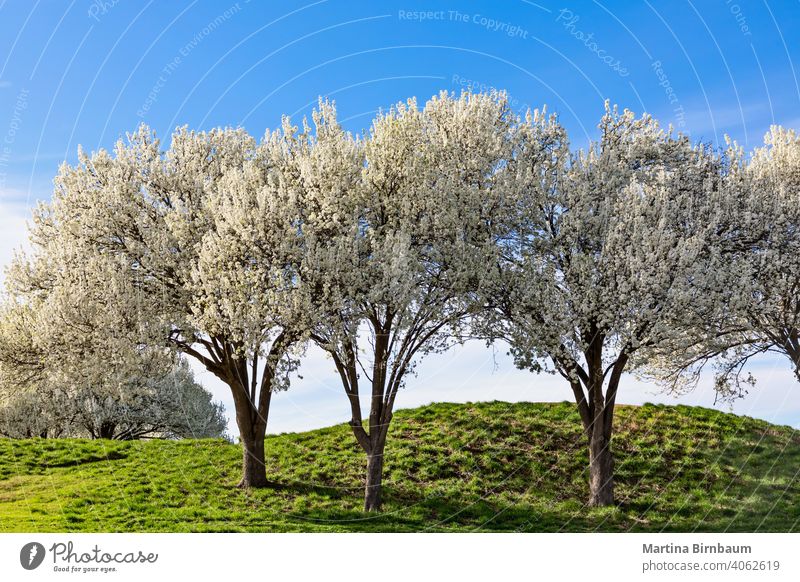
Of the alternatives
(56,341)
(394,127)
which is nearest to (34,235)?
(56,341)

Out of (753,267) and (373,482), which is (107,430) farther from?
(753,267)

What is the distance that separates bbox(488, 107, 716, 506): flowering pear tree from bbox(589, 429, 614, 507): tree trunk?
0.05 metres

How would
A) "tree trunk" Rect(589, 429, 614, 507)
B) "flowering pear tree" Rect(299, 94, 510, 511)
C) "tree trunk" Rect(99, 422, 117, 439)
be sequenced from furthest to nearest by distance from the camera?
1. "tree trunk" Rect(99, 422, 117, 439)
2. "tree trunk" Rect(589, 429, 614, 507)
3. "flowering pear tree" Rect(299, 94, 510, 511)

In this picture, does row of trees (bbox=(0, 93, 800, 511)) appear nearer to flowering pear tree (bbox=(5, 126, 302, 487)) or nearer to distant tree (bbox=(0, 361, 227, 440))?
flowering pear tree (bbox=(5, 126, 302, 487))

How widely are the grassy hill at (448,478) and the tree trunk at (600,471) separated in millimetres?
822

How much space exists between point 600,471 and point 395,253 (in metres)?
15.3

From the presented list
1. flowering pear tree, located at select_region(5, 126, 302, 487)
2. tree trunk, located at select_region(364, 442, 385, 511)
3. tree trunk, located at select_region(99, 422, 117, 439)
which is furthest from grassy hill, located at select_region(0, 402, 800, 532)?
tree trunk, located at select_region(99, 422, 117, 439)

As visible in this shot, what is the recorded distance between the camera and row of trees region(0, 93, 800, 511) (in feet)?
98.9

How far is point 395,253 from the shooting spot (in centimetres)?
2997

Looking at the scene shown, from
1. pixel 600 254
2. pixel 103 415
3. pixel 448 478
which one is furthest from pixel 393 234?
pixel 103 415

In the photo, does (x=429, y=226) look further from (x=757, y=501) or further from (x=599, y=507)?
(x=757, y=501)

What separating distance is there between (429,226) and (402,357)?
6075 millimetres

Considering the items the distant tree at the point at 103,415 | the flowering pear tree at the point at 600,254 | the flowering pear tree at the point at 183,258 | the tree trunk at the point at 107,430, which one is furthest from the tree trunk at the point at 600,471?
the tree trunk at the point at 107,430

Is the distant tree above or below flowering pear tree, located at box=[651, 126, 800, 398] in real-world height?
below
